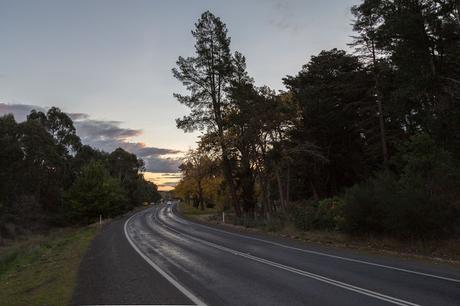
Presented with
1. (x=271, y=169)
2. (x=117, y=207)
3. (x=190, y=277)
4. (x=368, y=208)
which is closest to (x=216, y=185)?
(x=117, y=207)

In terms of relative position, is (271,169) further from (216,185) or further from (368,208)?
(216,185)

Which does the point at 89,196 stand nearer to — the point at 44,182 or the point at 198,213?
the point at 44,182

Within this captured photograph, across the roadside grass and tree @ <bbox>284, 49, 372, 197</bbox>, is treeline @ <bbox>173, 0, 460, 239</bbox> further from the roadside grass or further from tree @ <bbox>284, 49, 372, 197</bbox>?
the roadside grass

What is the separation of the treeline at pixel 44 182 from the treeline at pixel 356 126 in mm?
14885

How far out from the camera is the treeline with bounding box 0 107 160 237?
60594 millimetres

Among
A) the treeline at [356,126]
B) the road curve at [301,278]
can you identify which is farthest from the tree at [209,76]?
the road curve at [301,278]

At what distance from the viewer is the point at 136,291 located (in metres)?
10.4

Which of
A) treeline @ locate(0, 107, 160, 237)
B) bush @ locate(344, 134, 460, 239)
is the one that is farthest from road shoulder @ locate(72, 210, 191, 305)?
treeline @ locate(0, 107, 160, 237)

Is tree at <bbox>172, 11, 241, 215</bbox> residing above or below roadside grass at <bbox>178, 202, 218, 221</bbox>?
above

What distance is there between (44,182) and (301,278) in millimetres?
69211

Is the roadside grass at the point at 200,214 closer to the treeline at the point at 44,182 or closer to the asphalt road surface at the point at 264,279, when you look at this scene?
the treeline at the point at 44,182

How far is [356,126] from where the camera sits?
41.7 meters

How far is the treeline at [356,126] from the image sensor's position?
20281mm

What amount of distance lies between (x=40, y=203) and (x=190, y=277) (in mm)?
69410
